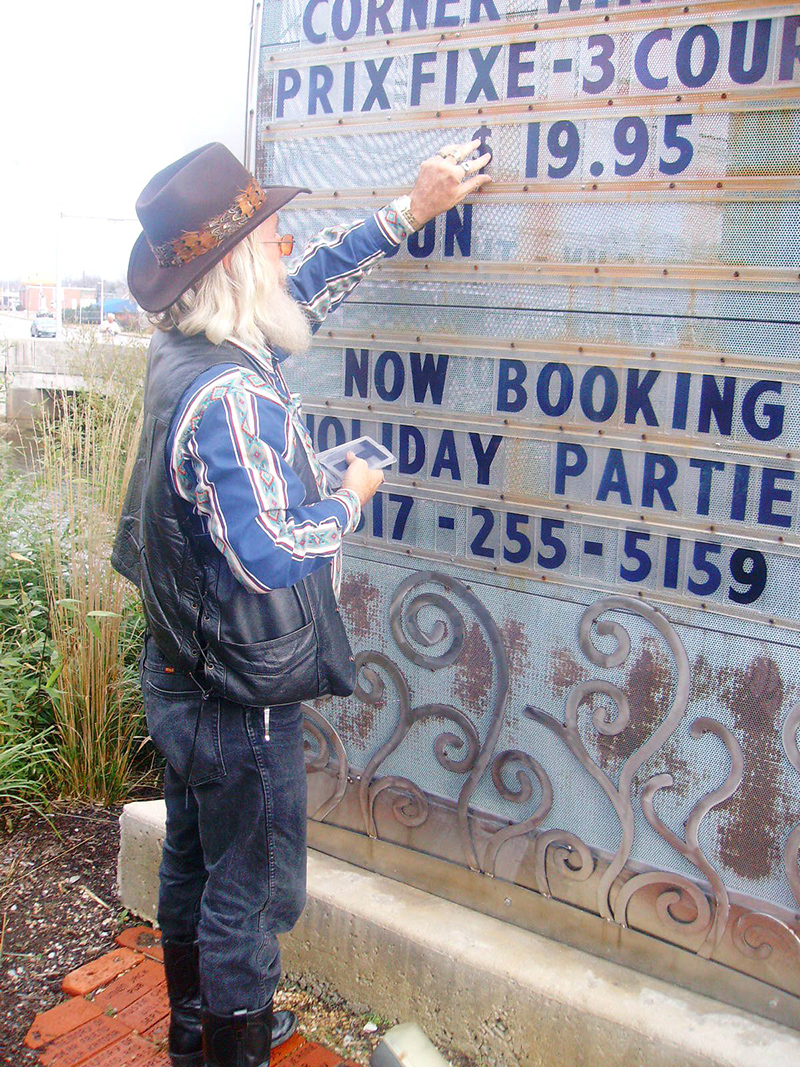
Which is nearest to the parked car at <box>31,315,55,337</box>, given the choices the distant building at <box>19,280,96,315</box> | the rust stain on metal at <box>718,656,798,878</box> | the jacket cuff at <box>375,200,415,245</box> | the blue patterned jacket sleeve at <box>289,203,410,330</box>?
the distant building at <box>19,280,96,315</box>

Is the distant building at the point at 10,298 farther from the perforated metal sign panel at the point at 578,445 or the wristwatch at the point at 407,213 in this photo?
the wristwatch at the point at 407,213

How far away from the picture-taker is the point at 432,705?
8.90 ft

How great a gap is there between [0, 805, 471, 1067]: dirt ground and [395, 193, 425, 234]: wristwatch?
209 cm

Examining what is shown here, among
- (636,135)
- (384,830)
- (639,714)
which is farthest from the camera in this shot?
(384,830)

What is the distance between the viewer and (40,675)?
391 centimetres

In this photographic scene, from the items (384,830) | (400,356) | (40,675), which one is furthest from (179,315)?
(40,675)

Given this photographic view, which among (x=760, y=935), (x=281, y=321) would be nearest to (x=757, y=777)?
(x=760, y=935)

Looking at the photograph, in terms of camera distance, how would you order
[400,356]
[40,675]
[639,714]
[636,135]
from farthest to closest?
[40,675] < [400,356] < [639,714] < [636,135]

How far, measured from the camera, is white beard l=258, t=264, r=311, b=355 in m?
2.16

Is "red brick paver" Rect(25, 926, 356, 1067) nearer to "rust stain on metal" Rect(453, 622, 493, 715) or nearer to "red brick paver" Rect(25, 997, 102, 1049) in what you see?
"red brick paver" Rect(25, 997, 102, 1049)

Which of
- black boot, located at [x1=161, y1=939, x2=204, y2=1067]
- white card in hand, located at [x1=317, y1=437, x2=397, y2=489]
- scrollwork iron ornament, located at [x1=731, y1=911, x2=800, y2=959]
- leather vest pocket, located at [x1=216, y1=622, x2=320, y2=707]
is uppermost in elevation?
white card in hand, located at [x1=317, y1=437, x2=397, y2=489]

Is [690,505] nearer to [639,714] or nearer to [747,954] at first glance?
[639,714]

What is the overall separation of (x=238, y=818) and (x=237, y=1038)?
0.51 m

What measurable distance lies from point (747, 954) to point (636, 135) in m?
1.84
